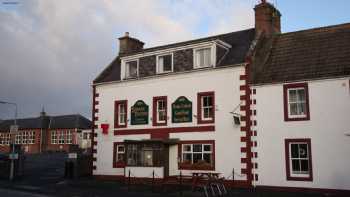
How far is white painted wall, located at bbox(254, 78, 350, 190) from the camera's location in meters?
21.3

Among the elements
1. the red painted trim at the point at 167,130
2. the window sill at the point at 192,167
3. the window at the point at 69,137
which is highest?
the window at the point at 69,137

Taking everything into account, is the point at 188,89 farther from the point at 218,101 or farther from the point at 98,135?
the point at 98,135

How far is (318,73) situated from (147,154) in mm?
12027

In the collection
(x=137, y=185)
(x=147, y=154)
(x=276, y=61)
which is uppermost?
(x=276, y=61)

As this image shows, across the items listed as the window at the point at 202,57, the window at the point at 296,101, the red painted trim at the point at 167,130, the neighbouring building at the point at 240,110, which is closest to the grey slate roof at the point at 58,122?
the neighbouring building at the point at 240,110

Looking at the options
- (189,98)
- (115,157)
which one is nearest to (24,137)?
(115,157)

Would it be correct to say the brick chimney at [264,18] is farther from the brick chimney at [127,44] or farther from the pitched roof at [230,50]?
the brick chimney at [127,44]

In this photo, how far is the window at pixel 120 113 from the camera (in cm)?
3031

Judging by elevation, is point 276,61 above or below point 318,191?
above

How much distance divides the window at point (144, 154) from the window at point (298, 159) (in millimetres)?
8198

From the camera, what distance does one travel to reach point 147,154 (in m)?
26.8

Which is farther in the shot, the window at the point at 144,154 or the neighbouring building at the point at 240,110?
the window at the point at 144,154

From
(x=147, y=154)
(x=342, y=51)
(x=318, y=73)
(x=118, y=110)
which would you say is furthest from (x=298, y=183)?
(x=118, y=110)

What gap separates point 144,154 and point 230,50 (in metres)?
9.26
